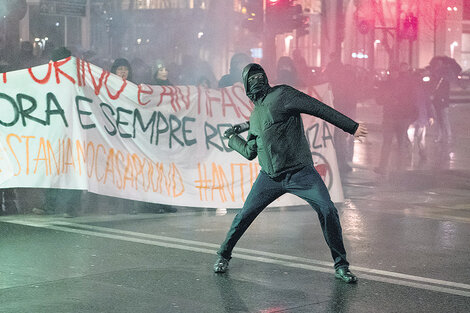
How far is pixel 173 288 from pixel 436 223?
399 centimetres

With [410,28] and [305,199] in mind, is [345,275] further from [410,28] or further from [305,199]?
[410,28]

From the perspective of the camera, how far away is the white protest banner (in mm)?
9422

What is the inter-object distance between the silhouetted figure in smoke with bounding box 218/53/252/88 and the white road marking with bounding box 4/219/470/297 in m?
4.27

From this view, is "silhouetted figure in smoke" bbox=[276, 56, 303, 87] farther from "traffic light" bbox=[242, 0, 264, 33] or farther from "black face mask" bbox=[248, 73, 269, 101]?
"traffic light" bbox=[242, 0, 264, 33]

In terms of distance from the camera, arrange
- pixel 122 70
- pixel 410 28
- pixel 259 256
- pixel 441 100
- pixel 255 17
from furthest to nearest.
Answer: pixel 410 28 < pixel 255 17 < pixel 441 100 < pixel 122 70 < pixel 259 256

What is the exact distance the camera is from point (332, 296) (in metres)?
6.10

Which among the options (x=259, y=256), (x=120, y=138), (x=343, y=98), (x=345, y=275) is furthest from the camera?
(x=343, y=98)

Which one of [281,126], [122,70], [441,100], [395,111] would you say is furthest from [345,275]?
[441,100]

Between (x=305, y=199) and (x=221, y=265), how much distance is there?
0.78 meters

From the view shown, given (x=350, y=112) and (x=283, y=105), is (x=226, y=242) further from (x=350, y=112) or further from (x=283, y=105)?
(x=350, y=112)

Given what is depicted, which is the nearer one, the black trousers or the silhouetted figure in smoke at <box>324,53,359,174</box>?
the black trousers

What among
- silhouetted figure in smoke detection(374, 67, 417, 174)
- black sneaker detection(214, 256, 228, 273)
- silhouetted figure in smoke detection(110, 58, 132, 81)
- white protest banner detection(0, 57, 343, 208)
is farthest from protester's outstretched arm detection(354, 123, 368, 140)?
silhouetted figure in smoke detection(374, 67, 417, 174)

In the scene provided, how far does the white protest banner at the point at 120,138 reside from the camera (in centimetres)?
942

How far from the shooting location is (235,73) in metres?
13.0
